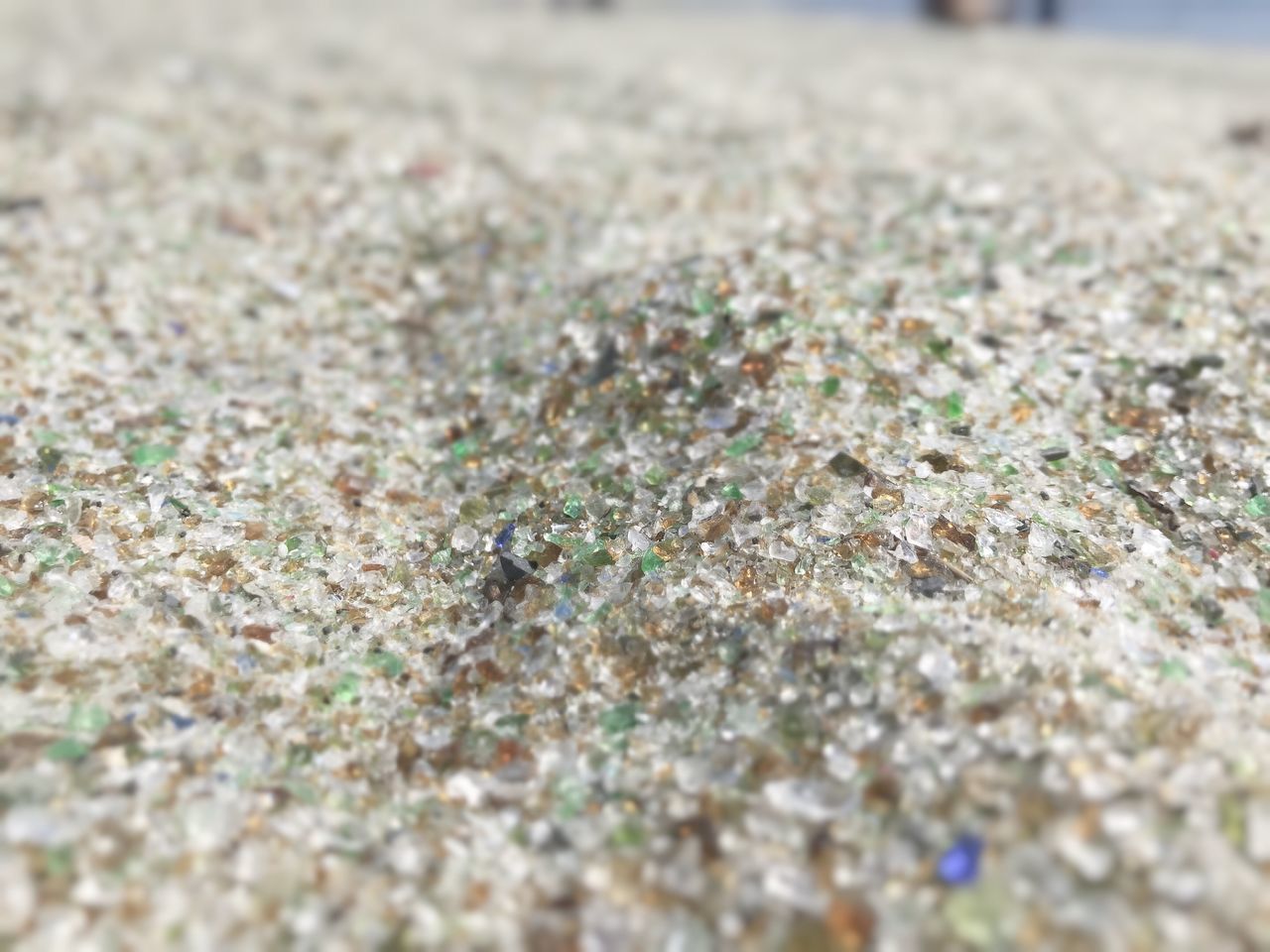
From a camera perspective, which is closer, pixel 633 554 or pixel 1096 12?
pixel 633 554

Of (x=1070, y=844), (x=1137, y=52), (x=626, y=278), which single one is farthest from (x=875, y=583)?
(x=1137, y=52)

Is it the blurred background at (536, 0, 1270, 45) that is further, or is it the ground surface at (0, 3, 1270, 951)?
the blurred background at (536, 0, 1270, 45)

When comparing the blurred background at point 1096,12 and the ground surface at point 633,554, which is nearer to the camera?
the ground surface at point 633,554
